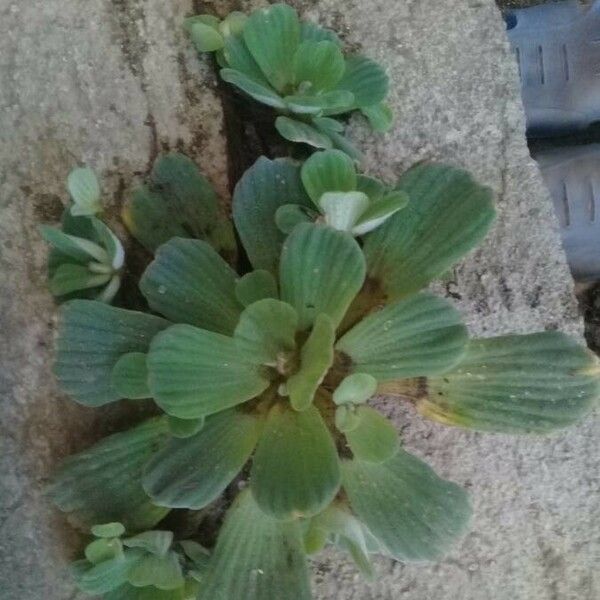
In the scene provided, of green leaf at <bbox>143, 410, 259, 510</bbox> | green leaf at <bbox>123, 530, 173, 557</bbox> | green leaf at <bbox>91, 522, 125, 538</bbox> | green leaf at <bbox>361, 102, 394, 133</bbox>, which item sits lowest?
green leaf at <bbox>123, 530, 173, 557</bbox>

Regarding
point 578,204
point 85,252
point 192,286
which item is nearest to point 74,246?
point 85,252

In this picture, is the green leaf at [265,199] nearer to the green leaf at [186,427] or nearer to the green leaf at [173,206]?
the green leaf at [173,206]

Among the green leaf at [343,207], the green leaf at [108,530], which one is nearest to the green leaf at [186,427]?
the green leaf at [108,530]

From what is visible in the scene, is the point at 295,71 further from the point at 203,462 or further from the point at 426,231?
the point at 203,462

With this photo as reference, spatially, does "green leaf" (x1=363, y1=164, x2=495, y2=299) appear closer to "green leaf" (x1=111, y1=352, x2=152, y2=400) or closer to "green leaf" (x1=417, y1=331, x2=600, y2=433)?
"green leaf" (x1=417, y1=331, x2=600, y2=433)

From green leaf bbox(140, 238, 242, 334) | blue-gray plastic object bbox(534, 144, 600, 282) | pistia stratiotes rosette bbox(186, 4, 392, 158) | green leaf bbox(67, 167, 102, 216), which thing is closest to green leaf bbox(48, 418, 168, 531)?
green leaf bbox(140, 238, 242, 334)

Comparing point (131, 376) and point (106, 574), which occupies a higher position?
point (131, 376)
